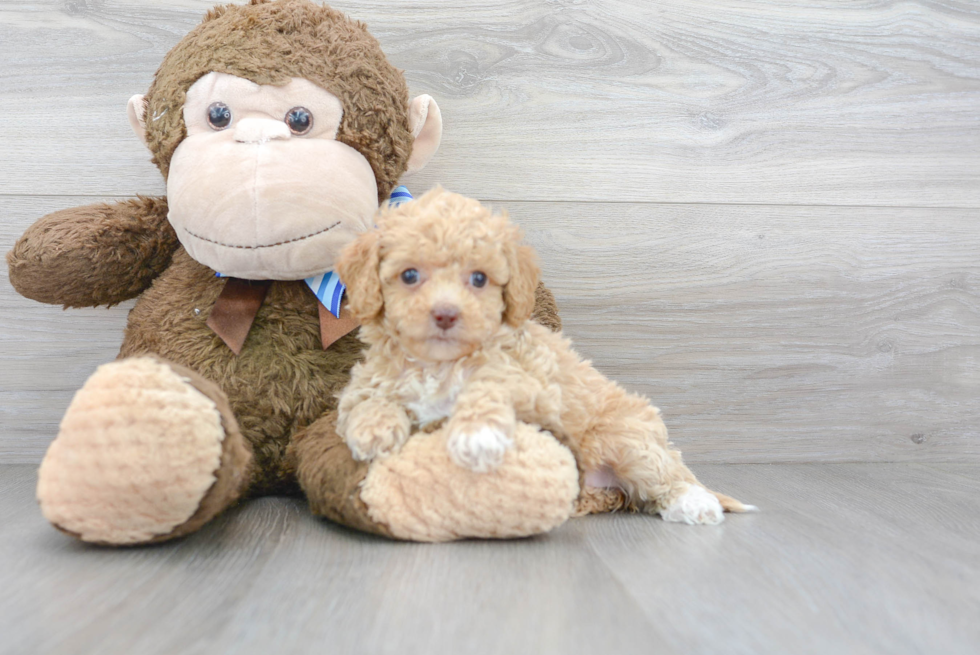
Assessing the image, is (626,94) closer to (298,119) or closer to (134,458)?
(298,119)

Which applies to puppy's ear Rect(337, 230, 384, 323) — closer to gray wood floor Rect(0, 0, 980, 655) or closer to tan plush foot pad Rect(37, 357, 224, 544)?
tan plush foot pad Rect(37, 357, 224, 544)

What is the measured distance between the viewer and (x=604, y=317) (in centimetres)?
132

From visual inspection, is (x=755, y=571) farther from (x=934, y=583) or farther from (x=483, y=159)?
(x=483, y=159)

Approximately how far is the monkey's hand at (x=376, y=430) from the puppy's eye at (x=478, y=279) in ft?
0.54

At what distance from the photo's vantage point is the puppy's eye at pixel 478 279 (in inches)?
32.0

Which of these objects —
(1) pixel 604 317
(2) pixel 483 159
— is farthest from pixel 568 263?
(2) pixel 483 159

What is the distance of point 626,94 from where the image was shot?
129 centimetres

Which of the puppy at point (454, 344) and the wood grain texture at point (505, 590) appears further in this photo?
the puppy at point (454, 344)

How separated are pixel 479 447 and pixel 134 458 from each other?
318mm

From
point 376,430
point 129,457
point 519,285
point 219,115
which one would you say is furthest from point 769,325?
point 129,457

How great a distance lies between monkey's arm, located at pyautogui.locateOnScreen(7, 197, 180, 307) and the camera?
0.99 metres

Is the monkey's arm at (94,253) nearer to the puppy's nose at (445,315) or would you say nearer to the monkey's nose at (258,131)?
the monkey's nose at (258,131)

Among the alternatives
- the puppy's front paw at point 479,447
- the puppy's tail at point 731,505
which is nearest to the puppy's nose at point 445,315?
the puppy's front paw at point 479,447

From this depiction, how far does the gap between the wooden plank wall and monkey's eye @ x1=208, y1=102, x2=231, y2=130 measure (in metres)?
0.33
